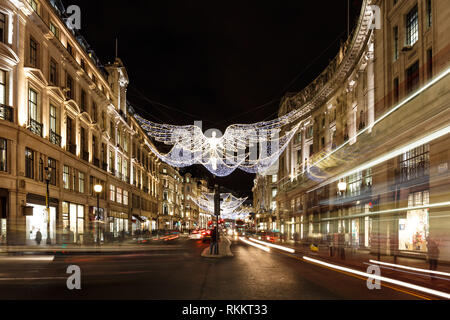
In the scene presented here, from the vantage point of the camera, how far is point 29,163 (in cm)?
2952

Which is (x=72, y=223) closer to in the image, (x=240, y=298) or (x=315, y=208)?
(x=315, y=208)

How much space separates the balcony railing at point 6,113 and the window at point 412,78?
23926 mm

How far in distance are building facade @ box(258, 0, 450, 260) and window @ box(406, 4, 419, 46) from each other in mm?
60

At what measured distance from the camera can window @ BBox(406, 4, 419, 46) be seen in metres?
Result: 25.2

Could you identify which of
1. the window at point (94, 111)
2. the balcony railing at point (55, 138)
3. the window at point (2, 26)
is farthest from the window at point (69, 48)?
the window at point (2, 26)

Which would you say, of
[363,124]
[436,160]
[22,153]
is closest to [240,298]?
[436,160]

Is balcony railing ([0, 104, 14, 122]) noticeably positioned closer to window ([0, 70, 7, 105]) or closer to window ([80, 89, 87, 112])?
window ([0, 70, 7, 105])

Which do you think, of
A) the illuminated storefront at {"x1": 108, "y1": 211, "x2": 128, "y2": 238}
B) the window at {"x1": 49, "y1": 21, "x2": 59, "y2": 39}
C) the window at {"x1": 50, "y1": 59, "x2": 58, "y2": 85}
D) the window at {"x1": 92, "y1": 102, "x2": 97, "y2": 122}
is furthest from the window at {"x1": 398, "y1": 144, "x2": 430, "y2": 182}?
the illuminated storefront at {"x1": 108, "y1": 211, "x2": 128, "y2": 238}

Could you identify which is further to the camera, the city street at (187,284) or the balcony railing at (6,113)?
the balcony railing at (6,113)

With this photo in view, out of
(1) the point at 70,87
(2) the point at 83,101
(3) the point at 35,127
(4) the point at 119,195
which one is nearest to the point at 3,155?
(3) the point at 35,127

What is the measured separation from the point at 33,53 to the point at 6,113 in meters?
6.35

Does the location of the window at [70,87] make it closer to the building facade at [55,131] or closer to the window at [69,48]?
the building facade at [55,131]

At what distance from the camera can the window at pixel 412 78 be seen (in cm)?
2476

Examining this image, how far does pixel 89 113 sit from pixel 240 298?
36549 millimetres
